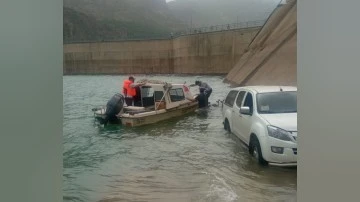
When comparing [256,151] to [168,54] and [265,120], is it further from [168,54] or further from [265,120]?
[168,54]

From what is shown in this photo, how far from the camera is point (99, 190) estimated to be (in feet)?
7.61

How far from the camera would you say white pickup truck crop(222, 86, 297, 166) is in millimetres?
2082

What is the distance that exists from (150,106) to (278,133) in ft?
4.34

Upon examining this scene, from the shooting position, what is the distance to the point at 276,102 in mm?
2334

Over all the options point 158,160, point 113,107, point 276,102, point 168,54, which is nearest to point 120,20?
point 168,54

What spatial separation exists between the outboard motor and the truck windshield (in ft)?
4.00

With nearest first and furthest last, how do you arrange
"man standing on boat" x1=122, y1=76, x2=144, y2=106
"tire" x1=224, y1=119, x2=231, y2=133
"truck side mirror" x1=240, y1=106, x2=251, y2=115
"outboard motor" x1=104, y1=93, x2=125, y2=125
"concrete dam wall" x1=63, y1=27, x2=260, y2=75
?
"truck side mirror" x1=240, y1=106, x2=251, y2=115 < "tire" x1=224, y1=119, x2=231, y2=133 < "outboard motor" x1=104, y1=93, x2=125, y2=125 < "man standing on boat" x1=122, y1=76, x2=144, y2=106 < "concrete dam wall" x1=63, y1=27, x2=260, y2=75

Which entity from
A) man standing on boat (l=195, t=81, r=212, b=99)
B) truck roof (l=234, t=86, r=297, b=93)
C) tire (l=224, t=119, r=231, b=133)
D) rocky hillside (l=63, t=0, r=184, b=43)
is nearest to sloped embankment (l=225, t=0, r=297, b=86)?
truck roof (l=234, t=86, r=297, b=93)

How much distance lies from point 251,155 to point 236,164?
0.13 m

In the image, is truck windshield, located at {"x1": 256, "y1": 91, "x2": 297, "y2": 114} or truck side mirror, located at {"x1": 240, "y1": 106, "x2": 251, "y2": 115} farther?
truck side mirror, located at {"x1": 240, "y1": 106, "x2": 251, "y2": 115}

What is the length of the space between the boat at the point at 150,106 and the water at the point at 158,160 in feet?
0.23

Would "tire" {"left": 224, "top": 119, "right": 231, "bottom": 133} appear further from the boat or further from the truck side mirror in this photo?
the boat

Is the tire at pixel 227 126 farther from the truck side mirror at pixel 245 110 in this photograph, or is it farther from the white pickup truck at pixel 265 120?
the truck side mirror at pixel 245 110

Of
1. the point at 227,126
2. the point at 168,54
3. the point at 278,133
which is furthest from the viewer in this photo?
the point at 168,54
